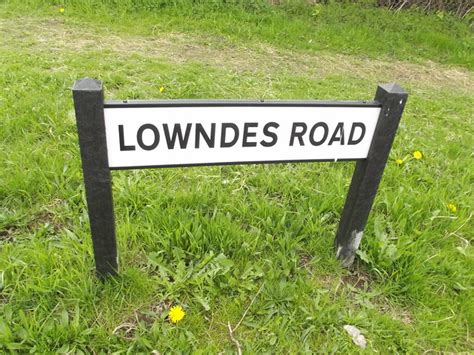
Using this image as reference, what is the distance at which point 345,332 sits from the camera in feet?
5.88

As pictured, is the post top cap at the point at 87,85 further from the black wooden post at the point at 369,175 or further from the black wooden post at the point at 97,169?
the black wooden post at the point at 369,175

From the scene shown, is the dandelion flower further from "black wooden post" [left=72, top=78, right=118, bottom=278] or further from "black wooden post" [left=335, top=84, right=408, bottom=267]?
"black wooden post" [left=72, top=78, right=118, bottom=278]

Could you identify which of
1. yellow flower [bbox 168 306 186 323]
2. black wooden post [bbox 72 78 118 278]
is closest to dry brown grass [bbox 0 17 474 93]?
black wooden post [bbox 72 78 118 278]

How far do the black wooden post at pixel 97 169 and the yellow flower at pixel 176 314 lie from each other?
13.6 inches

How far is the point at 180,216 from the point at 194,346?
75cm

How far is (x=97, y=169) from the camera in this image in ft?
4.93

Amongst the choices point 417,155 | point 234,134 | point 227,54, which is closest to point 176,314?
point 234,134

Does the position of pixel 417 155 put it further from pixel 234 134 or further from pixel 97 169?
pixel 97 169

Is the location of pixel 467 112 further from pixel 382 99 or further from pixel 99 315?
pixel 99 315

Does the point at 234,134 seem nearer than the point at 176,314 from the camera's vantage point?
Yes

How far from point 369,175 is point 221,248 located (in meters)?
0.84

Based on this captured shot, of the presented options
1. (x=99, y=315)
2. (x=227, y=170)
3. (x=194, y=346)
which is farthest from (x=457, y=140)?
(x=99, y=315)

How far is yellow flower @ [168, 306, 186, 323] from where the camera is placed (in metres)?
1.71

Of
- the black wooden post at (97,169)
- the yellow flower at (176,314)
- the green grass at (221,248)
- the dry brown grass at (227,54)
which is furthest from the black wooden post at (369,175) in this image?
the dry brown grass at (227,54)
